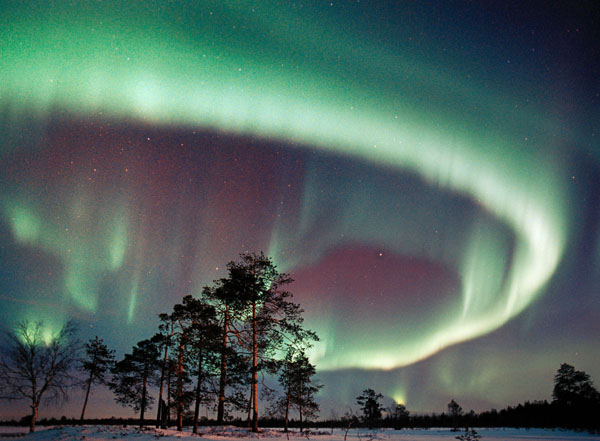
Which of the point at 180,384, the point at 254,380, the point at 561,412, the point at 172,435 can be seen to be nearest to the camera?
the point at 172,435

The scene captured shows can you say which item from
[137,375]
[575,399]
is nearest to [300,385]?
[137,375]

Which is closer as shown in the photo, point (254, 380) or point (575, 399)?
point (254, 380)

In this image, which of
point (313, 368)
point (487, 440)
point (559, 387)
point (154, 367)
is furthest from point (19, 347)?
point (559, 387)

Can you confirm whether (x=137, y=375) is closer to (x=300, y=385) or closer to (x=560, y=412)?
(x=300, y=385)

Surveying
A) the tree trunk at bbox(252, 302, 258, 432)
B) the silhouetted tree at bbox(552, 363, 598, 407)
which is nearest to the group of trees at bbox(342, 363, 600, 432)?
the silhouetted tree at bbox(552, 363, 598, 407)

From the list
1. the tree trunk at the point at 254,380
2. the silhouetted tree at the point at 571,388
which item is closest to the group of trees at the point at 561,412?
the silhouetted tree at the point at 571,388

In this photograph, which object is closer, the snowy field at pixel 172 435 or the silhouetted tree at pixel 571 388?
the snowy field at pixel 172 435

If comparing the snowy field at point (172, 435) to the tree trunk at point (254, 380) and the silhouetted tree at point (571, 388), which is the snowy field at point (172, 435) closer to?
the tree trunk at point (254, 380)

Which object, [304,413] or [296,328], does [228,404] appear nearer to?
[296,328]

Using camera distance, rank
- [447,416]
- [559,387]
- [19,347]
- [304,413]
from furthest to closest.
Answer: [447,416] < [559,387] < [304,413] < [19,347]

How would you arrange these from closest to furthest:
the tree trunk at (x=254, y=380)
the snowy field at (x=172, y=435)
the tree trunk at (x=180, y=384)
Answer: the snowy field at (x=172, y=435), the tree trunk at (x=254, y=380), the tree trunk at (x=180, y=384)

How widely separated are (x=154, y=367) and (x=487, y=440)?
36.1m

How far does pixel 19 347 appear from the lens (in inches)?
1345

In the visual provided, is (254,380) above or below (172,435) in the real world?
above
